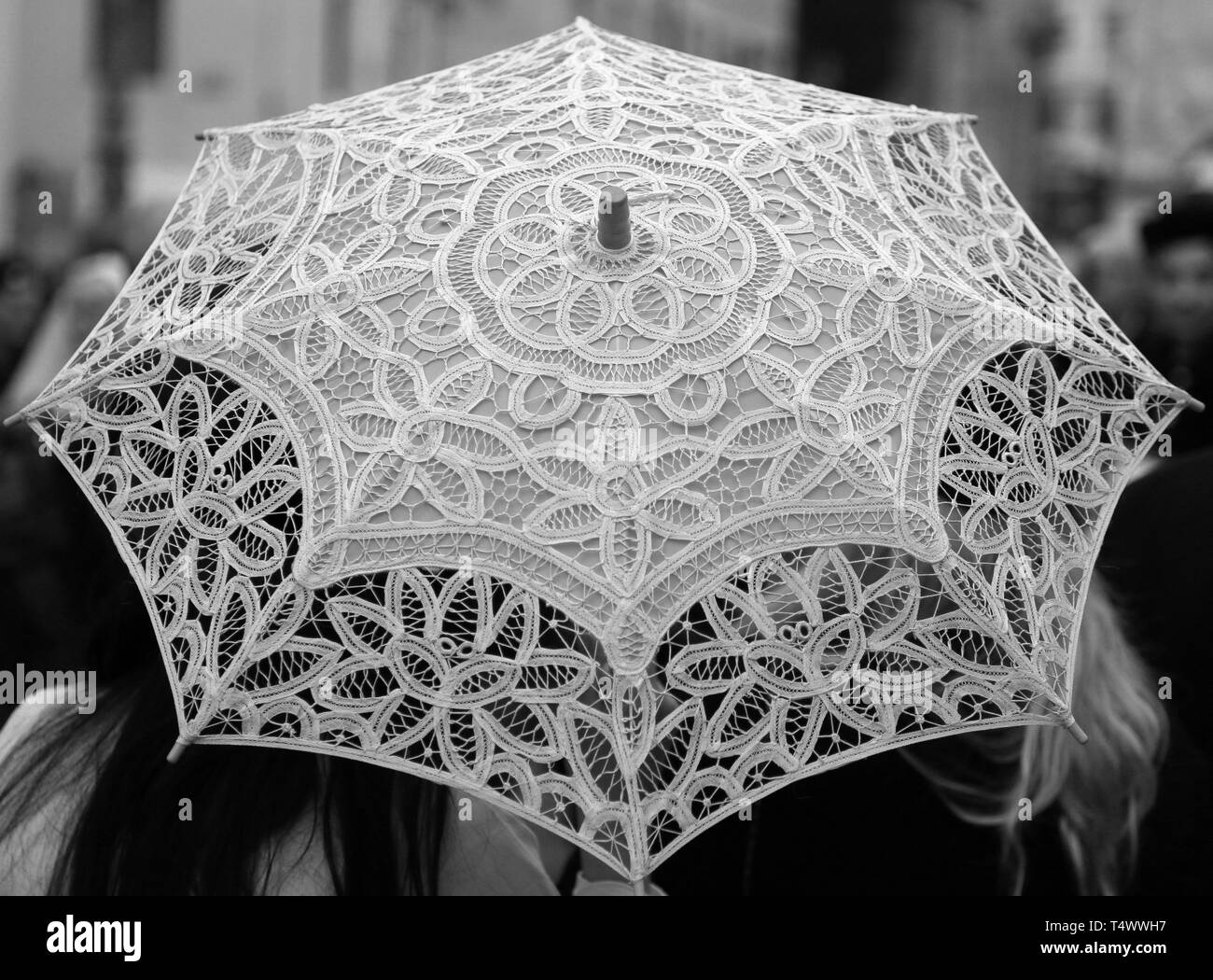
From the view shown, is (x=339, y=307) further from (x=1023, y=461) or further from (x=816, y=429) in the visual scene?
(x=1023, y=461)

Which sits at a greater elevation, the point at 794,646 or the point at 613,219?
the point at 613,219

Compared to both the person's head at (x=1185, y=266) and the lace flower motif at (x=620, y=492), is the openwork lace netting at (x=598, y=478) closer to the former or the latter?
the lace flower motif at (x=620, y=492)

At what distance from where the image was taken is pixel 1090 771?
2867mm

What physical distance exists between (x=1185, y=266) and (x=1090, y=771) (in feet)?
9.57

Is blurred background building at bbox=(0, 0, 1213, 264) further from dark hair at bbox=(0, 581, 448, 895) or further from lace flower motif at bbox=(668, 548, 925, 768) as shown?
dark hair at bbox=(0, 581, 448, 895)

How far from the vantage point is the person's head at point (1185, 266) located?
5043mm

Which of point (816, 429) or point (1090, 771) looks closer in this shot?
point (816, 429)

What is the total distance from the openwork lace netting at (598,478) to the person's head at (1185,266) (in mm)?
3202

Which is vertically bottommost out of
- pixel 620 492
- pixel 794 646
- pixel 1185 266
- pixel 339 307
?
pixel 794 646

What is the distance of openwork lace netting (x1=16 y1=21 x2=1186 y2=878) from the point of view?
190cm

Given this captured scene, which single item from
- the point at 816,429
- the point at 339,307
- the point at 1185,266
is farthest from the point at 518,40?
the point at 816,429

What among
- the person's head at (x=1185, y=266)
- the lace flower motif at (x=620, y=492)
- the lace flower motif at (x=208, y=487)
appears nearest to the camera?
the lace flower motif at (x=620, y=492)

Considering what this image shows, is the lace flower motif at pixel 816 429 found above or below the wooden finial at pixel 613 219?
below

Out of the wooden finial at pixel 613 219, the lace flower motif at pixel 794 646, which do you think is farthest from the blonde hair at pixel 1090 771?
the wooden finial at pixel 613 219
